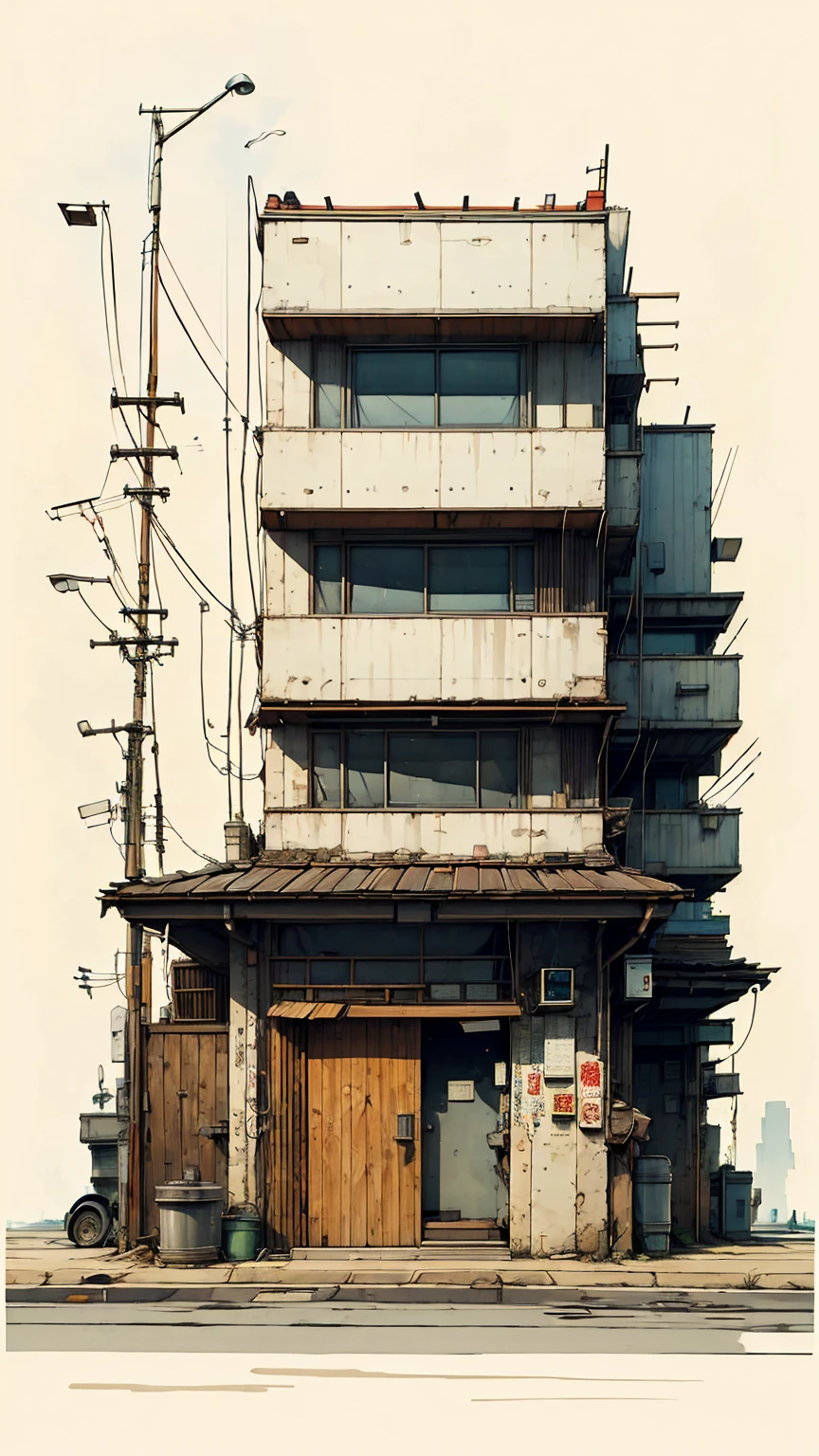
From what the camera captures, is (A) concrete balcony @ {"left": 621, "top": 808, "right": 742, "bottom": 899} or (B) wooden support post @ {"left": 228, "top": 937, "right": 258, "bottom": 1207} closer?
(B) wooden support post @ {"left": 228, "top": 937, "right": 258, "bottom": 1207}

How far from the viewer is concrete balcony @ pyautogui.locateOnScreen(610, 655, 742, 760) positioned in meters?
33.3

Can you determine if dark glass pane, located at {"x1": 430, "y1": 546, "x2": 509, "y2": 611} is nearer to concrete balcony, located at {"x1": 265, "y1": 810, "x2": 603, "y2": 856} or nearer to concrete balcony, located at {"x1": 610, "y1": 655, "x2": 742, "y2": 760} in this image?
concrete balcony, located at {"x1": 265, "y1": 810, "x2": 603, "y2": 856}

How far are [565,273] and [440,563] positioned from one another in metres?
5.55

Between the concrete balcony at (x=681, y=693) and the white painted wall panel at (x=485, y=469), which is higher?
the white painted wall panel at (x=485, y=469)

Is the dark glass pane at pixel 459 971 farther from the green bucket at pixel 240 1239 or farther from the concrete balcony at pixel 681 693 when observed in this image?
the concrete balcony at pixel 681 693

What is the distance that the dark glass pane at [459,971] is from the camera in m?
26.6

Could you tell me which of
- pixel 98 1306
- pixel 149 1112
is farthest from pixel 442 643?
pixel 98 1306

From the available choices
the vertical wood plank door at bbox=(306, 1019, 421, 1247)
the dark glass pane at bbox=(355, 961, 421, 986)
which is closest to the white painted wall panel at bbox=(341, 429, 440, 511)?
the dark glass pane at bbox=(355, 961, 421, 986)

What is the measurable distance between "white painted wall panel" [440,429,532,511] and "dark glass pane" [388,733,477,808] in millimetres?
4093

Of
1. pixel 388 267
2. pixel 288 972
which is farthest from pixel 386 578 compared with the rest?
pixel 288 972

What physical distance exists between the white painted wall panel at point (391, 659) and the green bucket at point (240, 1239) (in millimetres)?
8922

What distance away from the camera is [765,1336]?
19.6 meters

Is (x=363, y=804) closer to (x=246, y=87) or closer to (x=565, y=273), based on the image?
(x=565, y=273)

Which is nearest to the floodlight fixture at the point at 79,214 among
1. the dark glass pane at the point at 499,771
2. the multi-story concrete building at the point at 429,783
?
the multi-story concrete building at the point at 429,783
